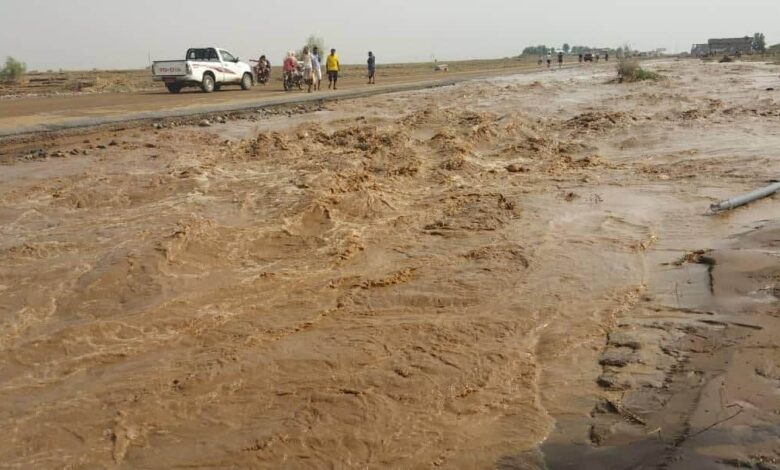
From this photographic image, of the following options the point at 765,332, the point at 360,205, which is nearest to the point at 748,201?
the point at 765,332

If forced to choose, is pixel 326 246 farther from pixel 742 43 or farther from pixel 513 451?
pixel 742 43

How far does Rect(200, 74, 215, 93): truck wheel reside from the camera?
73.6 feet

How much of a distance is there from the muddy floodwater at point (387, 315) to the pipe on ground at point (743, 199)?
96mm

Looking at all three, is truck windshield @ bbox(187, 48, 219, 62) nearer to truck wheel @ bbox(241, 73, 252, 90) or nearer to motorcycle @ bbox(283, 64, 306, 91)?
truck wheel @ bbox(241, 73, 252, 90)

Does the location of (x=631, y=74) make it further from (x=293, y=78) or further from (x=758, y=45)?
(x=758, y=45)

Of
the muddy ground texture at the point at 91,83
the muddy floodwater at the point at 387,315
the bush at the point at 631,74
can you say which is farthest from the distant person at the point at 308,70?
the bush at the point at 631,74

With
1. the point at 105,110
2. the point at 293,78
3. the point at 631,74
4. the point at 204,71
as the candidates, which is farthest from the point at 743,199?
the point at 631,74

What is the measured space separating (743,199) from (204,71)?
1965cm

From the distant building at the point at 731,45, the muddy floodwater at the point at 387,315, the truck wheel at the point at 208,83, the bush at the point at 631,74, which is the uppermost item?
the distant building at the point at 731,45

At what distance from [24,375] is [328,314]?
1903mm

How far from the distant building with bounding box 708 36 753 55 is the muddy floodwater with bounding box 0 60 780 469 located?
7171 centimetres

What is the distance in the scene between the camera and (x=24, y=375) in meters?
3.65

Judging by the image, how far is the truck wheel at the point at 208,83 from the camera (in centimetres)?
2244

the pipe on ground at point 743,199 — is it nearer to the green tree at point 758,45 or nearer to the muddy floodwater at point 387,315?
the muddy floodwater at point 387,315
